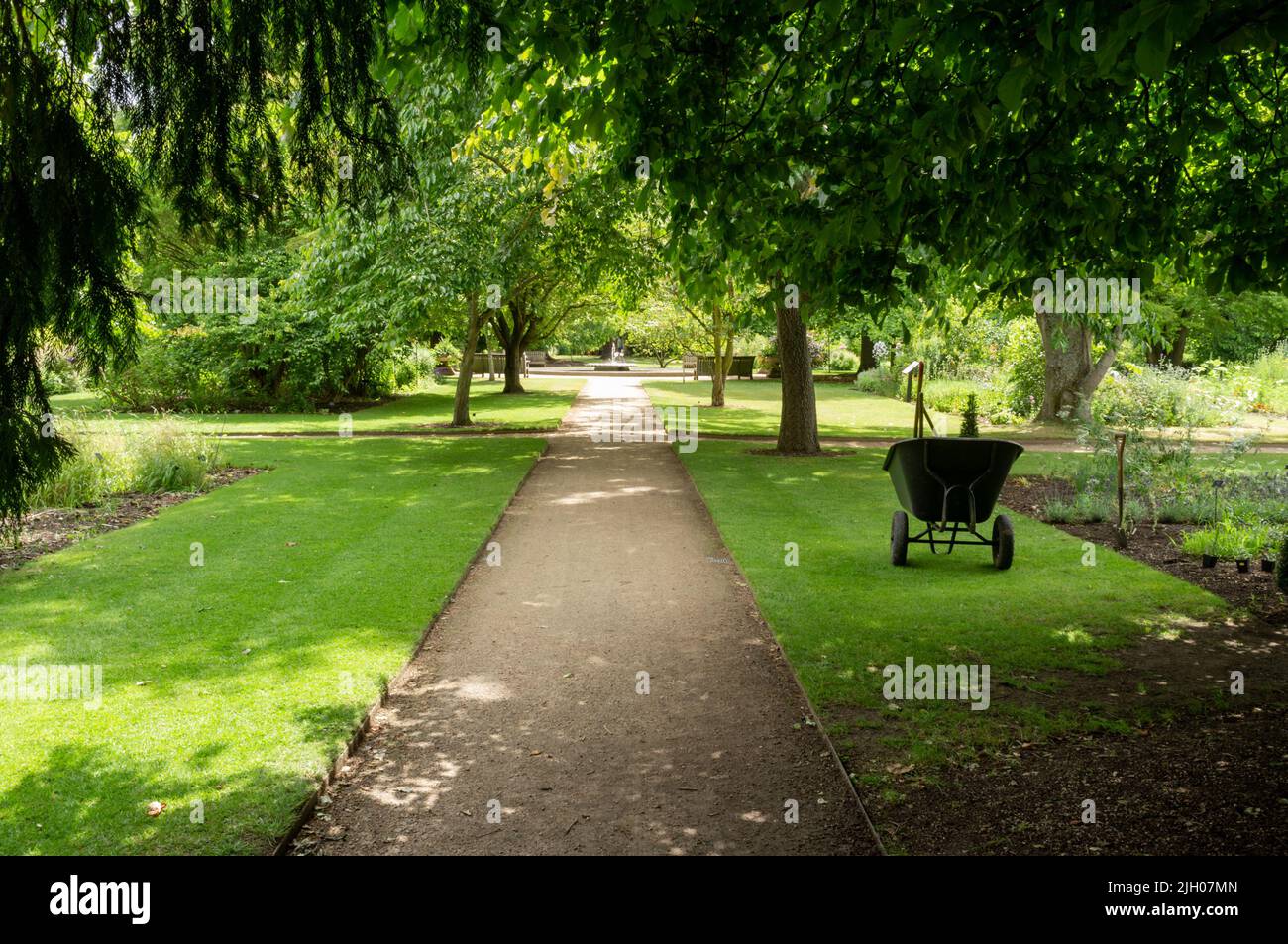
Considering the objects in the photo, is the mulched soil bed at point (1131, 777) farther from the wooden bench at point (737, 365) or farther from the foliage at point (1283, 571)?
the wooden bench at point (737, 365)

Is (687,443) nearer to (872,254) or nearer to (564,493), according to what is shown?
(564,493)

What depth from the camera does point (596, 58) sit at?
6.66 metres

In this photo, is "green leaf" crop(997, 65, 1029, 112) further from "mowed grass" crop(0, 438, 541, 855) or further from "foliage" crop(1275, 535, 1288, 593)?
"foliage" crop(1275, 535, 1288, 593)

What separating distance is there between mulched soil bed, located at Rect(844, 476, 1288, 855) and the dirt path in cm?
33

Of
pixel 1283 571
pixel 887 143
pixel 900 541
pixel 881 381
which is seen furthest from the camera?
pixel 881 381

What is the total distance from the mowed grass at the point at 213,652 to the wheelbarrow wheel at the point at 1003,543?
518 cm

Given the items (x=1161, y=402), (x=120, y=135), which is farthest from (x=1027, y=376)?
(x=120, y=135)

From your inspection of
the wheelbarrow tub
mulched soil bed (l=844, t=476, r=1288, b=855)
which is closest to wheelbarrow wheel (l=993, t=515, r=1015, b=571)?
the wheelbarrow tub

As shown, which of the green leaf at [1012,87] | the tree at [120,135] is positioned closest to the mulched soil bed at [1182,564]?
the green leaf at [1012,87]

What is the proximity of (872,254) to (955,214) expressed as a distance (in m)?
1.09

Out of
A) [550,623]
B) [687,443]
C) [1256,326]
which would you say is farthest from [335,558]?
[1256,326]
